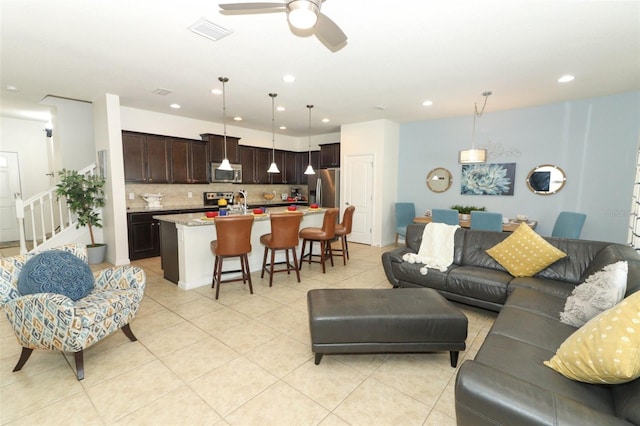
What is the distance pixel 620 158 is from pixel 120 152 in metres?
7.83

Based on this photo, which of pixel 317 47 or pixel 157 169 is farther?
pixel 157 169

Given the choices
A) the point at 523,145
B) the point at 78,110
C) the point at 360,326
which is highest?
the point at 78,110

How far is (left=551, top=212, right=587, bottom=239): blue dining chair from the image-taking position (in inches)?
164

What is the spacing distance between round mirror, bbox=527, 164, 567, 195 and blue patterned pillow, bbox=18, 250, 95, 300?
652 cm

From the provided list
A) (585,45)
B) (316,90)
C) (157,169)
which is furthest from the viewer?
(157,169)

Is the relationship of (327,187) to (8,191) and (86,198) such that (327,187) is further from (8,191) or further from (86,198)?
(8,191)

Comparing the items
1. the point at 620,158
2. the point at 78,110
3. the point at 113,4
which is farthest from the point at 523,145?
the point at 78,110

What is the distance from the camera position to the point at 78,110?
5.07 m

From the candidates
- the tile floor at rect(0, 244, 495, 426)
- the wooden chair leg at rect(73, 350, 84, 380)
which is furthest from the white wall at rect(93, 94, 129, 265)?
the wooden chair leg at rect(73, 350, 84, 380)

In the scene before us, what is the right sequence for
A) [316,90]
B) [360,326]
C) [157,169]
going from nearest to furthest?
[360,326], [316,90], [157,169]

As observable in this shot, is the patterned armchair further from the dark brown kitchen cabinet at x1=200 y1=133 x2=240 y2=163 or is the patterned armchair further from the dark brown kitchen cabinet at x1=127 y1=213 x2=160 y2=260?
the dark brown kitchen cabinet at x1=200 y1=133 x2=240 y2=163

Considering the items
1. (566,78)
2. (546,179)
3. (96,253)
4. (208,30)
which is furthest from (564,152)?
(96,253)

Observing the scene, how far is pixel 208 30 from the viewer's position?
2.66 meters

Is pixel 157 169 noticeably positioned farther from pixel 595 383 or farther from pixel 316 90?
pixel 595 383
